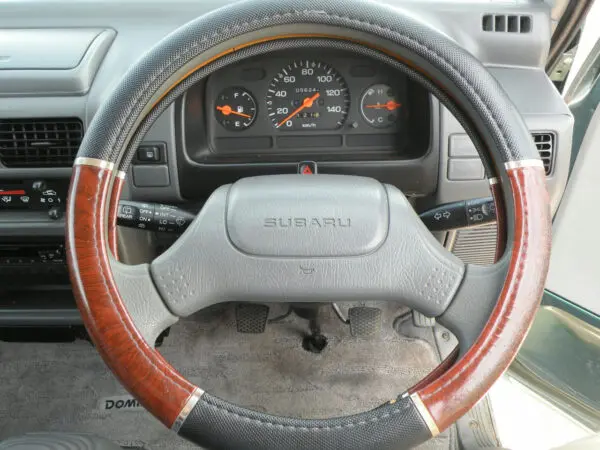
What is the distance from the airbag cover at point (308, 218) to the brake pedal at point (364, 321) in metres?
0.94

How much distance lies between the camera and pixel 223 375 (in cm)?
179

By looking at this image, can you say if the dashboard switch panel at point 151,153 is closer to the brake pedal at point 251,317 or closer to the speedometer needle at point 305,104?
the speedometer needle at point 305,104

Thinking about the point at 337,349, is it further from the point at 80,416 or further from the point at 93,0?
the point at 93,0

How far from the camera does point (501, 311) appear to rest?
751mm

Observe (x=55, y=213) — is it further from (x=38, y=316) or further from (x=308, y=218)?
(x=308, y=218)

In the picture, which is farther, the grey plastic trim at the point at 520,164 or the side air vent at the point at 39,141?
the side air vent at the point at 39,141

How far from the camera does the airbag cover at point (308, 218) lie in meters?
0.85

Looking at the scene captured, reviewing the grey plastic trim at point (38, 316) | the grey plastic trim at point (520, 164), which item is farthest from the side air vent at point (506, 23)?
the grey plastic trim at point (38, 316)

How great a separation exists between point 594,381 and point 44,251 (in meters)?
1.65

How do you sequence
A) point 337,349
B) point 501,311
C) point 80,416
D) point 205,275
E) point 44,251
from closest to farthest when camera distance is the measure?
point 501,311
point 205,275
point 44,251
point 80,416
point 337,349

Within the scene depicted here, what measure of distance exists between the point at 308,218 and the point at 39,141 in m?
0.78

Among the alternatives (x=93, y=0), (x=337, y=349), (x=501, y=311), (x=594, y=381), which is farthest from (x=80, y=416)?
(x=594, y=381)

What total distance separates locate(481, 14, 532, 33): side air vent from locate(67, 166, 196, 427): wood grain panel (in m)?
1.00

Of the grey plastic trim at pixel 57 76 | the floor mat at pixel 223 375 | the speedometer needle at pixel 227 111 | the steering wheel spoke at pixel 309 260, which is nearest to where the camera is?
the steering wheel spoke at pixel 309 260
